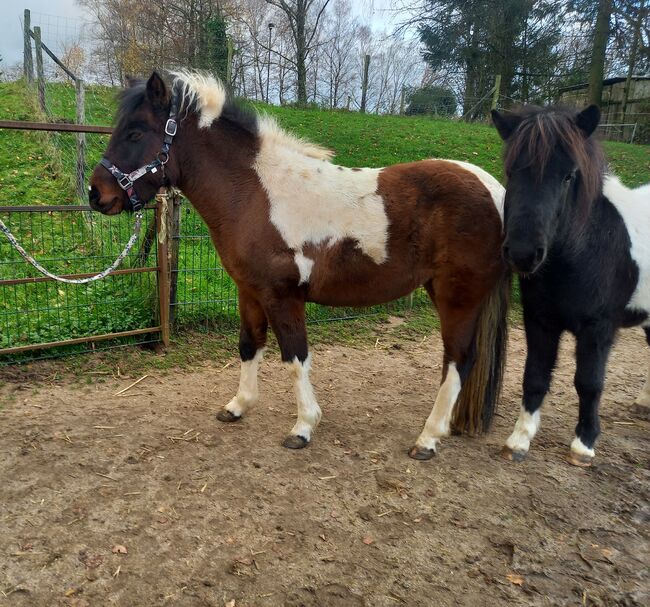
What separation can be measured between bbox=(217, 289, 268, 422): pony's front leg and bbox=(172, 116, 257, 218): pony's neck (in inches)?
31.3

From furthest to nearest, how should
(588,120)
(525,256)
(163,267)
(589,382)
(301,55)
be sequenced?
1. (301,55)
2. (163,267)
3. (589,382)
4. (588,120)
5. (525,256)

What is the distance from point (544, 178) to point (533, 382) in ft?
4.53

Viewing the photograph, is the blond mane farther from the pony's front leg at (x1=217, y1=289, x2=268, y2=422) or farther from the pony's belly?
the pony's front leg at (x1=217, y1=289, x2=268, y2=422)

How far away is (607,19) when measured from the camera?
1266cm

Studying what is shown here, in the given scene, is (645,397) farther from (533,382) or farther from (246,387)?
(246,387)

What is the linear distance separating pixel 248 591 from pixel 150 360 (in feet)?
8.97

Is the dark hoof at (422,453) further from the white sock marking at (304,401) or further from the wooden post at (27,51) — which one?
the wooden post at (27,51)

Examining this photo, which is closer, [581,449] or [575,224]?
[575,224]

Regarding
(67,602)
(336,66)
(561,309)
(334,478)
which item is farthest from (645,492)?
(336,66)

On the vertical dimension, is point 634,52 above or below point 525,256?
above

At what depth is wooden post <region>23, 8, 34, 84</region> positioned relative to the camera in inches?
386

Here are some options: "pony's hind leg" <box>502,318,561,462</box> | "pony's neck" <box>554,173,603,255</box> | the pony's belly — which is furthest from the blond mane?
"pony's hind leg" <box>502,318,561,462</box>

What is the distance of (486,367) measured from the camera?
322 centimetres

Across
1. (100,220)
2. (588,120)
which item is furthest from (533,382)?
(100,220)
